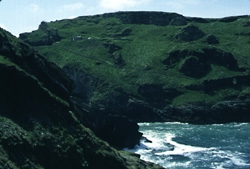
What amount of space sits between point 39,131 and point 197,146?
59.4m

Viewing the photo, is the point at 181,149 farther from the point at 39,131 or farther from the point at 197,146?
the point at 39,131

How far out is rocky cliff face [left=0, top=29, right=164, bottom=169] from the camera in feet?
177

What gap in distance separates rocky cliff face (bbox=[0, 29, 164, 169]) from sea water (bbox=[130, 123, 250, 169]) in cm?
2820

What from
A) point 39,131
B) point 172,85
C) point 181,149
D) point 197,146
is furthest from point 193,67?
point 39,131

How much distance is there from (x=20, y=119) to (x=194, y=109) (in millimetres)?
110041

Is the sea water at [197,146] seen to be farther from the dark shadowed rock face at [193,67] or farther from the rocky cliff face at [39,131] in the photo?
the dark shadowed rock face at [193,67]

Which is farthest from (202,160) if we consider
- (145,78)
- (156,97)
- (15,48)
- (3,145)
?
(145,78)

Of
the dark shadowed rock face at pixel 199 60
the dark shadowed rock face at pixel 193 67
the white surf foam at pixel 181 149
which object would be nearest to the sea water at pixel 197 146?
the white surf foam at pixel 181 149

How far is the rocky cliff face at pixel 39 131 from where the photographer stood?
53.8m

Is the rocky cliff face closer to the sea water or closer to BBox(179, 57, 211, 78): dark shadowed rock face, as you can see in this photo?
the sea water

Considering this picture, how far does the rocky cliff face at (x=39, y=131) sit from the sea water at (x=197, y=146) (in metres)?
28.2

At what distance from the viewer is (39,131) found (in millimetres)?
57625

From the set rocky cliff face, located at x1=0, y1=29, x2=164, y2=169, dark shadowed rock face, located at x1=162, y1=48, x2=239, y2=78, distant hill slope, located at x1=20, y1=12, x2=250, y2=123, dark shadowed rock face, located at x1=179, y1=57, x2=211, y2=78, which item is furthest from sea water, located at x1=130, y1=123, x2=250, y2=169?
dark shadowed rock face, located at x1=162, y1=48, x2=239, y2=78

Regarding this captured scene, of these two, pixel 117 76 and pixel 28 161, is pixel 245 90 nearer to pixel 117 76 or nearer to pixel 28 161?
pixel 117 76
